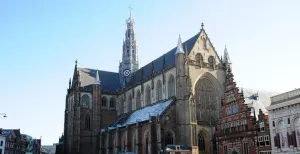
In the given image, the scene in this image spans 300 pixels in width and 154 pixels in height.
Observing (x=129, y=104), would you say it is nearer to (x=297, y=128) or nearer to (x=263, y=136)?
(x=263, y=136)

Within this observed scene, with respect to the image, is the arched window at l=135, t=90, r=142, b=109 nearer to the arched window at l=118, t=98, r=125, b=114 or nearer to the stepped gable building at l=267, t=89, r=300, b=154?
the arched window at l=118, t=98, r=125, b=114

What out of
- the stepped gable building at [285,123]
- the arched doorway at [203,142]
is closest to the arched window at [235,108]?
the stepped gable building at [285,123]

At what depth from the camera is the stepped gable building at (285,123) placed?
1394 inches

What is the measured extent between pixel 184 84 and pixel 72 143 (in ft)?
106

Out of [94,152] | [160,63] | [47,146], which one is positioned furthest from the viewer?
[47,146]

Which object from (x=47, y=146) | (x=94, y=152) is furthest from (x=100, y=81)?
(x=47, y=146)

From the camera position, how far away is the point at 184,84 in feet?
186

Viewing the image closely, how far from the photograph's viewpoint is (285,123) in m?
37.2

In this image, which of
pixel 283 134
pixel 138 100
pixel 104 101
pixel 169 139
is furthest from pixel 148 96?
pixel 283 134

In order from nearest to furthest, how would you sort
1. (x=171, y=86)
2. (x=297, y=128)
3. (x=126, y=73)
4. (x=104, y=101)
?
(x=297, y=128)
(x=171, y=86)
(x=104, y=101)
(x=126, y=73)

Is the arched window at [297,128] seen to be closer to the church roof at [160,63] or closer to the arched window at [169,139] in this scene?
the arched window at [169,139]

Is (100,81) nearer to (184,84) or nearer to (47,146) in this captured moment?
(184,84)

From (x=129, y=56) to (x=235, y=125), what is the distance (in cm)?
4603

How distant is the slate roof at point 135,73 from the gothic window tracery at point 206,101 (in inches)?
261
